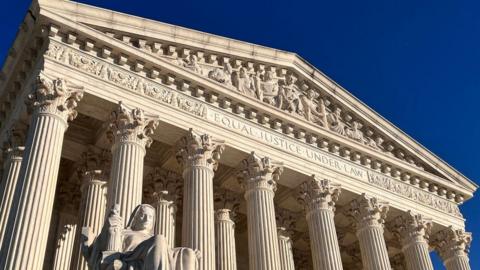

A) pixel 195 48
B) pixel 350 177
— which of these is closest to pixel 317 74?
pixel 350 177

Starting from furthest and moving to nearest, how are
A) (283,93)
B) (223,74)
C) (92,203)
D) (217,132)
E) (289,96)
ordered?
1. (289,96)
2. (283,93)
3. (223,74)
4. (217,132)
5. (92,203)

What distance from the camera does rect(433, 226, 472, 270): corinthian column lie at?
28.6 metres

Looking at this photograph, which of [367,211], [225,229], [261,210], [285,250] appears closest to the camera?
[261,210]

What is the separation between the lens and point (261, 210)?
21781 mm

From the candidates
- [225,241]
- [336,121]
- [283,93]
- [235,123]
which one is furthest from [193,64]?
[336,121]

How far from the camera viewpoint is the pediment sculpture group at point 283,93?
78.8 ft

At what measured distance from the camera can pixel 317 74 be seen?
28297 millimetres

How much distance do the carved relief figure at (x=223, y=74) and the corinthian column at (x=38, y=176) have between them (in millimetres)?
6451

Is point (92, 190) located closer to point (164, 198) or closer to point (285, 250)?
point (164, 198)

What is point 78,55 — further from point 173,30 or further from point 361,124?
point 361,124

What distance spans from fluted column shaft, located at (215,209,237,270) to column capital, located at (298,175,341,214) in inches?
133

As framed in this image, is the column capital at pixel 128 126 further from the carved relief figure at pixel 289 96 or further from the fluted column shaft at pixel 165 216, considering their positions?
the carved relief figure at pixel 289 96

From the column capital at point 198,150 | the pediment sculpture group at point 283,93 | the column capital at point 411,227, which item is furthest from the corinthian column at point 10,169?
the column capital at point 411,227

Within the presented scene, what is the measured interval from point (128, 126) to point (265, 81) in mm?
8488
